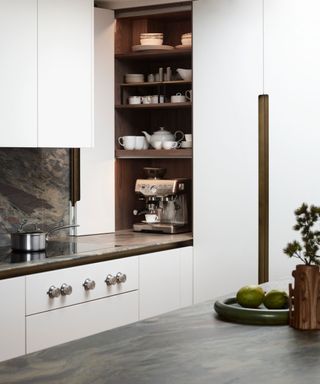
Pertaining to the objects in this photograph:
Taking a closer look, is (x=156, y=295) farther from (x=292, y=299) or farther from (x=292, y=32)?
(x=292, y=299)

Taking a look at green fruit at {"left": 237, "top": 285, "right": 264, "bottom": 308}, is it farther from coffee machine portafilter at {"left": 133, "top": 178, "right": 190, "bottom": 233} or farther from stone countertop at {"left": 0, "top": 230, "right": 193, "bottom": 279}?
coffee machine portafilter at {"left": 133, "top": 178, "right": 190, "bottom": 233}

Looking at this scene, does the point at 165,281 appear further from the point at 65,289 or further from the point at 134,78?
the point at 134,78

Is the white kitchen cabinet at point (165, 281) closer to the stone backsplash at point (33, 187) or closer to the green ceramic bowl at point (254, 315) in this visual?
the stone backsplash at point (33, 187)

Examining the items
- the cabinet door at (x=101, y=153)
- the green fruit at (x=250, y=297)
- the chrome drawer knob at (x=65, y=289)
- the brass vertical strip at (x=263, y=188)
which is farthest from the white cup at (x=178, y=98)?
the green fruit at (x=250, y=297)

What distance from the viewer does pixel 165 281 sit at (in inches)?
183

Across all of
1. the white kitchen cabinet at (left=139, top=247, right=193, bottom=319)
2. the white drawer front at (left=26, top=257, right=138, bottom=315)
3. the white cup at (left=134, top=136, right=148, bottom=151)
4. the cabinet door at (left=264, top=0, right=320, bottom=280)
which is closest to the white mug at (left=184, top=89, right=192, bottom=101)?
the white cup at (left=134, top=136, right=148, bottom=151)

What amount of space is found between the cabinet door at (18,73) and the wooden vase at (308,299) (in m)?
2.03

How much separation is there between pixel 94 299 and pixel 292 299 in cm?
180

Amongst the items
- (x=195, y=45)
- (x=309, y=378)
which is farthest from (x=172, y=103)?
(x=309, y=378)

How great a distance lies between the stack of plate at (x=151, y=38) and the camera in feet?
16.8

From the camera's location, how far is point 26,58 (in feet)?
13.5

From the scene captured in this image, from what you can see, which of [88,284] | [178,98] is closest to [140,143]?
[178,98]

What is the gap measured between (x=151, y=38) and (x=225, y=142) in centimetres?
89

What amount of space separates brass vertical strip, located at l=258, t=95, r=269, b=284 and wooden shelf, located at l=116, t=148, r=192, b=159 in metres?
0.52
